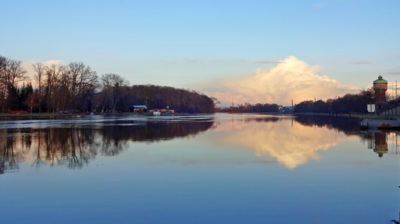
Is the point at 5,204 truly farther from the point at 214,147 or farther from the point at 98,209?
the point at 214,147

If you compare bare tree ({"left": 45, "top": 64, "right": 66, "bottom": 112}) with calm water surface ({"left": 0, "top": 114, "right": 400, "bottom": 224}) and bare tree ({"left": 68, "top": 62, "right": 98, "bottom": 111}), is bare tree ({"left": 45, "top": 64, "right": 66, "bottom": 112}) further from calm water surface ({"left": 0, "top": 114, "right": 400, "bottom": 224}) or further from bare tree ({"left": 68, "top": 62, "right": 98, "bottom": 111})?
calm water surface ({"left": 0, "top": 114, "right": 400, "bottom": 224})

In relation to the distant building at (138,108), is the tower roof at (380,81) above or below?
above

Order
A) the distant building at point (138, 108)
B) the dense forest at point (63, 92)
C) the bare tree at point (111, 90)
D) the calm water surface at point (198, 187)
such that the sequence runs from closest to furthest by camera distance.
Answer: the calm water surface at point (198, 187) → the dense forest at point (63, 92) → the bare tree at point (111, 90) → the distant building at point (138, 108)

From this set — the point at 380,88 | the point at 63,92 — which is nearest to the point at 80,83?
the point at 63,92

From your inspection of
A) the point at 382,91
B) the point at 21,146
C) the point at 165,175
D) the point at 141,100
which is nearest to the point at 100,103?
the point at 141,100

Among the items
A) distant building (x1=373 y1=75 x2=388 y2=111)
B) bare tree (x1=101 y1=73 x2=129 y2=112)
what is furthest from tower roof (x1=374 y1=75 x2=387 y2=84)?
bare tree (x1=101 y1=73 x2=129 y2=112)

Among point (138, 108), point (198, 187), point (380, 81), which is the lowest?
point (198, 187)

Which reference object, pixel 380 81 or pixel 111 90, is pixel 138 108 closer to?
Result: pixel 111 90

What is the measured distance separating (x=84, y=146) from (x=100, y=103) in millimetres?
100554

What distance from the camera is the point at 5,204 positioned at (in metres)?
10.0

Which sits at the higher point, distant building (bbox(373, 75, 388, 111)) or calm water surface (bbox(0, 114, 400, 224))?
distant building (bbox(373, 75, 388, 111))

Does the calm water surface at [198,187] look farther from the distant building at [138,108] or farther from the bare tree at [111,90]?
the distant building at [138,108]

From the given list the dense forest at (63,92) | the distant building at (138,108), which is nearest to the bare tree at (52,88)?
the dense forest at (63,92)

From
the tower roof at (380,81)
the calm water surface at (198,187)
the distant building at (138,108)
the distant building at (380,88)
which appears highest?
the tower roof at (380,81)
